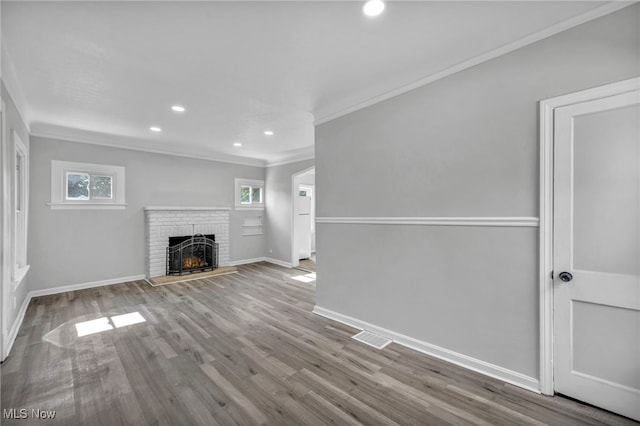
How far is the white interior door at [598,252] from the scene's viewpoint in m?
1.77

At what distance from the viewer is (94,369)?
244 centimetres

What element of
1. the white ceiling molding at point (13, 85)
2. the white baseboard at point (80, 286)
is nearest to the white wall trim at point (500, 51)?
the white ceiling molding at point (13, 85)

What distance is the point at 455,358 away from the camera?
2477 millimetres

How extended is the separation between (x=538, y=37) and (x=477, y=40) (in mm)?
406

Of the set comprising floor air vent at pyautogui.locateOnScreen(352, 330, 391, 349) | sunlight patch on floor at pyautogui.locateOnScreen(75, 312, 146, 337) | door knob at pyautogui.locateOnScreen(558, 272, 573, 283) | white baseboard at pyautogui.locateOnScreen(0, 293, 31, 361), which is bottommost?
sunlight patch on floor at pyautogui.locateOnScreen(75, 312, 146, 337)

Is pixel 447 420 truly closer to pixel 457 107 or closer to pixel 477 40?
pixel 457 107

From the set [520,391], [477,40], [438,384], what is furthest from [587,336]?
[477,40]

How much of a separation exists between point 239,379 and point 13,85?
3.78 meters

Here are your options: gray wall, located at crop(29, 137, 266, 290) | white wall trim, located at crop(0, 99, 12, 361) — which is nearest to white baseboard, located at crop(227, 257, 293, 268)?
gray wall, located at crop(29, 137, 266, 290)

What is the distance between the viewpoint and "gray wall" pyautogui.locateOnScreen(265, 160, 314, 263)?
6820mm

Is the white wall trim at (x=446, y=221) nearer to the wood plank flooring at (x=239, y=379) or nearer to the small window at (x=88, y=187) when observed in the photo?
the wood plank flooring at (x=239, y=379)

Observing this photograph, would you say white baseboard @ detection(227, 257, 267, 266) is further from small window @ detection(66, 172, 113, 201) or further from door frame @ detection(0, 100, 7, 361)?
door frame @ detection(0, 100, 7, 361)

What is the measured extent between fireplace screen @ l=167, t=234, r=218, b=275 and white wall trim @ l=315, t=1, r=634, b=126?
14.5ft

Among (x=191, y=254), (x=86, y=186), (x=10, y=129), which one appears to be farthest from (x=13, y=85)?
(x=191, y=254)
